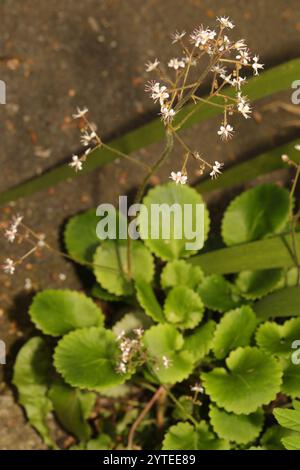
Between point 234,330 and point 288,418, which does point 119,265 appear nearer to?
point 234,330

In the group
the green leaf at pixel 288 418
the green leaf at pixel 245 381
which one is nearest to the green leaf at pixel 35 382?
the green leaf at pixel 245 381

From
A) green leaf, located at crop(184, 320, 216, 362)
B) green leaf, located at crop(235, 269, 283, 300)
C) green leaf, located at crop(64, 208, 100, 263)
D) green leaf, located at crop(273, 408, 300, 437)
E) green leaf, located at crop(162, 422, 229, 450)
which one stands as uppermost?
green leaf, located at crop(64, 208, 100, 263)

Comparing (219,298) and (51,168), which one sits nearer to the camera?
(219,298)

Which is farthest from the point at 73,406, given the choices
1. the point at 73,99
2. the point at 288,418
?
the point at 73,99

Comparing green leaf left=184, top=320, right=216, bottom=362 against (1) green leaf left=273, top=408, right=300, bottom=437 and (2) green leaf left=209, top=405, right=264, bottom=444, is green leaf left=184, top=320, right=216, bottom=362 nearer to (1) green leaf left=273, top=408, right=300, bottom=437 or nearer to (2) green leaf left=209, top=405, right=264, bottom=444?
(2) green leaf left=209, top=405, right=264, bottom=444

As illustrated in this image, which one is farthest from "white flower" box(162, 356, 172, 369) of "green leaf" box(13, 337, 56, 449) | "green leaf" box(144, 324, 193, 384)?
"green leaf" box(13, 337, 56, 449)
